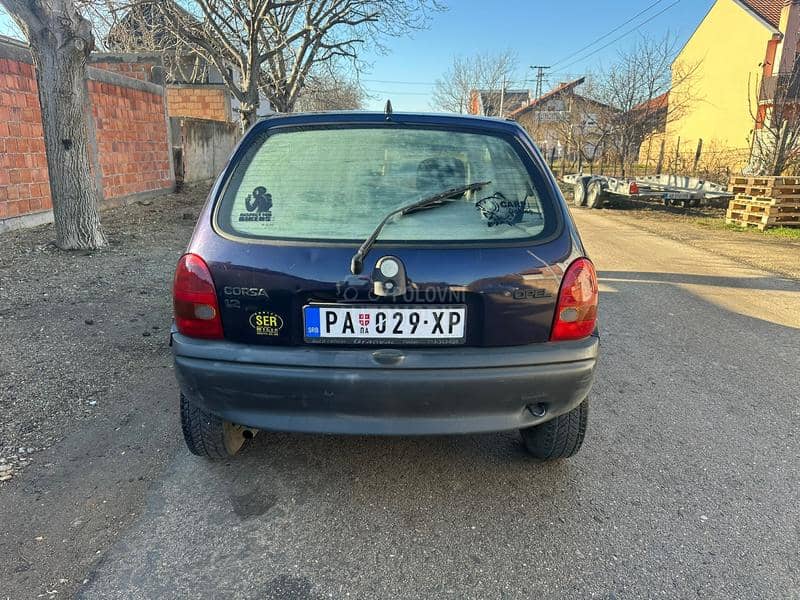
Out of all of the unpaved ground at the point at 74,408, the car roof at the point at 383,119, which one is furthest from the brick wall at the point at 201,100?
the car roof at the point at 383,119

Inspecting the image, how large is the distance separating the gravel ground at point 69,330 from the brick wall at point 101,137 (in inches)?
25.5

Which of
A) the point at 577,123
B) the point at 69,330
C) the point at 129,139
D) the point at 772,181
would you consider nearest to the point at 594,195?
the point at 772,181

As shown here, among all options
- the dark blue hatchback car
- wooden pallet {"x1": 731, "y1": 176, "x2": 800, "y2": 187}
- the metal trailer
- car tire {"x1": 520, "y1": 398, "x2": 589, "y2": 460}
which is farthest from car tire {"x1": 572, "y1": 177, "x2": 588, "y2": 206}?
the dark blue hatchback car

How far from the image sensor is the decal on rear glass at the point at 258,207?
2.21 metres

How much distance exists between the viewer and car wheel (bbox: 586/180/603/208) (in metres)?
15.1

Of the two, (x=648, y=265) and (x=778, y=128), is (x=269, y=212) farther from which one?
(x=778, y=128)

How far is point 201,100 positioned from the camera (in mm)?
21375

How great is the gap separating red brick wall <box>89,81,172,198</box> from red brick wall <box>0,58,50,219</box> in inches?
76.7

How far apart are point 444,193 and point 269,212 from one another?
2.42 feet

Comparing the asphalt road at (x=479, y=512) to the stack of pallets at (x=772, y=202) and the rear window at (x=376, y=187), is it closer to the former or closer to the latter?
the rear window at (x=376, y=187)

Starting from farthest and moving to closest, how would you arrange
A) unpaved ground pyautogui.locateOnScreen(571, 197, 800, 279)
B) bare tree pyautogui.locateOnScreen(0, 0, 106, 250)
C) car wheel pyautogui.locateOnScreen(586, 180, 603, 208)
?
1. car wheel pyautogui.locateOnScreen(586, 180, 603, 208)
2. unpaved ground pyautogui.locateOnScreen(571, 197, 800, 279)
3. bare tree pyautogui.locateOnScreen(0, 0, 106, 250)

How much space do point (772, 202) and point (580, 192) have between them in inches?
235

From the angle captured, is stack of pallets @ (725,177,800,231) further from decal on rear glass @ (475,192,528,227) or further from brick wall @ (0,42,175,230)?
brick wall @ (0,42,175,230)

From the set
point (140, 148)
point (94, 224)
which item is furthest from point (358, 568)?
point (140, 148)
